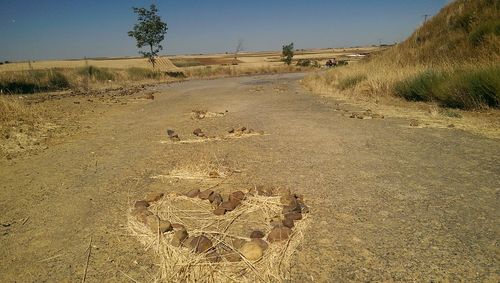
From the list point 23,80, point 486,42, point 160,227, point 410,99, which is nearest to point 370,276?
point 160,227

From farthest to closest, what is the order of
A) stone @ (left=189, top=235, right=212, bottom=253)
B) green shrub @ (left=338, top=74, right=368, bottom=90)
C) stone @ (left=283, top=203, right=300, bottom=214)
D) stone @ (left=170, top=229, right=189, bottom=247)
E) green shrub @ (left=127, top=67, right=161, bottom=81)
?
green shrub @ (left=127, top=67, right=161, bottom=81), green shrub @ (left=338, top=74, right=368, bottom=90), stone @ (left=283, top=203, right=300, bottom=214), stone @ (left=170, top=229, right=189, bottom=247), stone @ (left=189, top=235, right=212, bottom=253)

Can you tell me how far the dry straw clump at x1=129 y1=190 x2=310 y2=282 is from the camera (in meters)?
2.23

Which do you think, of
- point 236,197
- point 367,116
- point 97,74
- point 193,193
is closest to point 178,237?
point 236,197

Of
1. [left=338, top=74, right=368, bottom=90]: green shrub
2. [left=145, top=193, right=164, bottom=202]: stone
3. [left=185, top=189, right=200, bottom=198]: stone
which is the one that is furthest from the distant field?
[left=185, top=189, right=200, bottom=198]: stone

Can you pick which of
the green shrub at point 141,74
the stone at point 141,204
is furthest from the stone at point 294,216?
the green shrub at point 141,74

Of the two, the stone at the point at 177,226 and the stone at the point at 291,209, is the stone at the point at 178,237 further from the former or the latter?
the stone at the point at 291,209

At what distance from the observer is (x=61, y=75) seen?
22219mm

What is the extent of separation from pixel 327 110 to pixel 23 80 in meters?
19.2

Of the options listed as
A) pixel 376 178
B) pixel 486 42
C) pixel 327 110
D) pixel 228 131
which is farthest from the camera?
pixel 486 42

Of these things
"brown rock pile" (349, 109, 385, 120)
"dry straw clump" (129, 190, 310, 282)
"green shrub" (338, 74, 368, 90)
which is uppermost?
"green shrub" (338, 74, 368, 90)

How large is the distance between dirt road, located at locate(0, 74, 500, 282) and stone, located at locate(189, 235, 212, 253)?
1.08 ft

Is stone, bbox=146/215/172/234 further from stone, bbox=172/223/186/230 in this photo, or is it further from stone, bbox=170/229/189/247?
stone, bbox=170/229/189/247

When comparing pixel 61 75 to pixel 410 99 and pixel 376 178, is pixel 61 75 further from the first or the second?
pixel 376 178

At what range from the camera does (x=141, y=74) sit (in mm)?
29062
